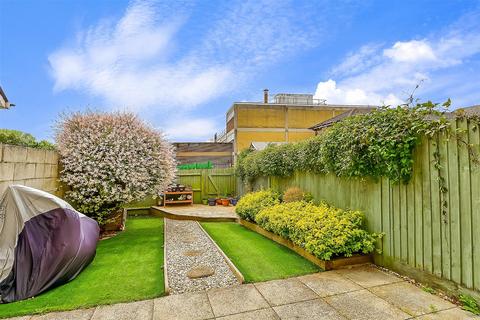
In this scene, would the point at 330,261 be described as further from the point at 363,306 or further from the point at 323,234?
the point at 363,306

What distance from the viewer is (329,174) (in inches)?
216

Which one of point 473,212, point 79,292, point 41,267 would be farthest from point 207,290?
point 473,212

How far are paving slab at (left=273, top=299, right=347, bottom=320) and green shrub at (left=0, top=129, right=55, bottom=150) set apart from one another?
6.40 m

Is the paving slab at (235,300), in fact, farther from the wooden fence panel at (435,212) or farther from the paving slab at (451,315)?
the wooden fence panel at (435,212)

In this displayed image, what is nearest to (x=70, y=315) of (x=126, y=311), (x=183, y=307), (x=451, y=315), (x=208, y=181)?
(x=126, y=311)

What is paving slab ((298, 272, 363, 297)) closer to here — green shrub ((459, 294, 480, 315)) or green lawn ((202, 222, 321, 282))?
green lawn ((202, 222, 321, 282))

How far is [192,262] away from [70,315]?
1954mm

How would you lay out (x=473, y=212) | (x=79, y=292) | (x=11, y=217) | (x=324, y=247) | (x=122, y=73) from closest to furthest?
1. (x=473, y=212)
2. (x=79, y=292)
3. (x=11, y=217)
4. (x=324, y=247)
5. (x=122, y=73)

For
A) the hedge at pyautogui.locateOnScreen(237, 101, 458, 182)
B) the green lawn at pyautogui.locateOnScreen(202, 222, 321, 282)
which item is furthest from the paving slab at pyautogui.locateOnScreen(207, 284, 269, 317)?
the hedge at pyautogui.locateOnScreen(237, 101, 458, 182)

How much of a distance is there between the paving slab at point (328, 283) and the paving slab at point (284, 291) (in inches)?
4.3

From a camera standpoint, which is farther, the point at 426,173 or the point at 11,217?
the point at 11,217

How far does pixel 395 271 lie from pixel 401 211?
3.02ft

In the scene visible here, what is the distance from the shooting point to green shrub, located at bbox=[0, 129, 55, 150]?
20.4 feet

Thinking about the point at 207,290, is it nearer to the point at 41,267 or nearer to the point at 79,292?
the point at 79,292
